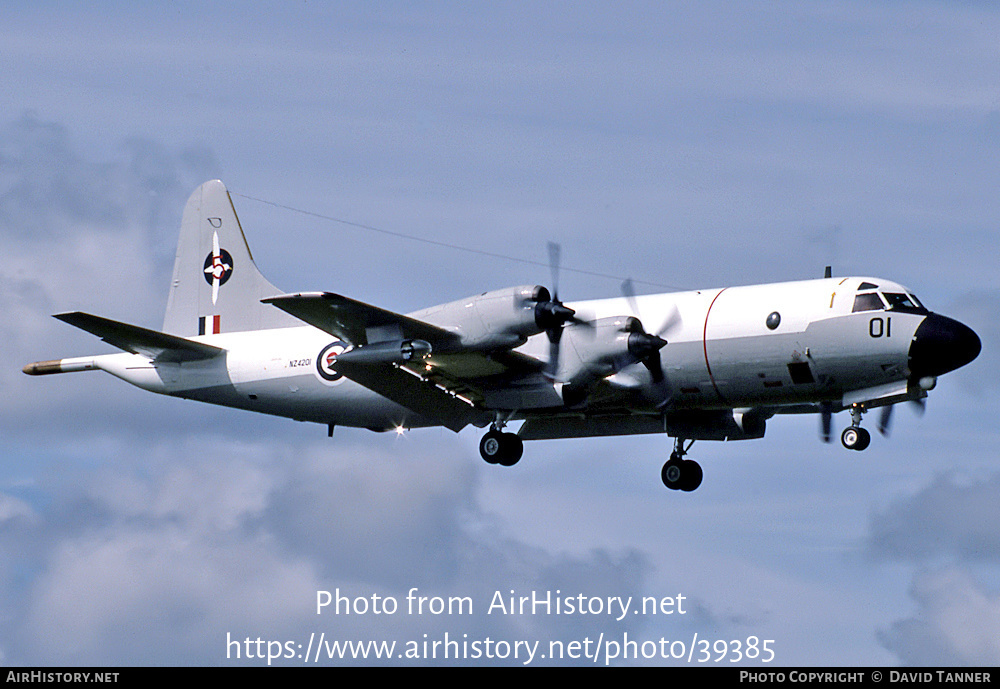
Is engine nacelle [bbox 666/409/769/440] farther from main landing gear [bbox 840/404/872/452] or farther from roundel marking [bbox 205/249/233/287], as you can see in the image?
roundel marking [bbox 205/249/233/287]

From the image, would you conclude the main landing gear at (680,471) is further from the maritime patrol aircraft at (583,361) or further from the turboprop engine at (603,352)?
the turboprop engine at (603,352)

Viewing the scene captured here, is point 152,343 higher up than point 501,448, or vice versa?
point 152,343

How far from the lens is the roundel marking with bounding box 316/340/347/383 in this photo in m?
32.5

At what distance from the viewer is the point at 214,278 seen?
36531mm

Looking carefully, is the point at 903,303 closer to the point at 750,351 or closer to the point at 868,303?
the point at 868,303

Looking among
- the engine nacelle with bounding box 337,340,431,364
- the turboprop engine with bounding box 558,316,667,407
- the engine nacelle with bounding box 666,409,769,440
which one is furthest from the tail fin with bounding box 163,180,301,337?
the engine nacelle with bounding box 666,409,769,440

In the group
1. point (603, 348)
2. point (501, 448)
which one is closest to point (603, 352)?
point (603, 348)

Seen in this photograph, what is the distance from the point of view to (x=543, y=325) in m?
28.4

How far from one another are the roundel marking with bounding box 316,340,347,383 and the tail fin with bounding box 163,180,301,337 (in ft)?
8.04

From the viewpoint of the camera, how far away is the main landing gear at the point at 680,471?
106ft

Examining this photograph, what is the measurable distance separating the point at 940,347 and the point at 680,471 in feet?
23.7

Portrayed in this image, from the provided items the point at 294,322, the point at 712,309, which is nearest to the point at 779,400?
the point at 712,309

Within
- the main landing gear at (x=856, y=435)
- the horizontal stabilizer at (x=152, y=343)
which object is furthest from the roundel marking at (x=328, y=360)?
the main landing gear at (x=856, y=435)

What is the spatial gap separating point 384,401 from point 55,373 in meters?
8.67
